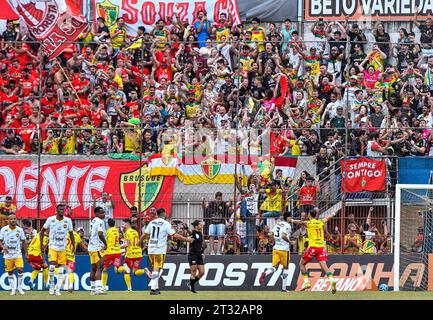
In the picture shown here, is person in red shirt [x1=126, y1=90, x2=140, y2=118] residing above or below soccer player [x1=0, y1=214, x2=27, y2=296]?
above

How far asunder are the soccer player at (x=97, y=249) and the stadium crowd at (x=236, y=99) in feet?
12.5

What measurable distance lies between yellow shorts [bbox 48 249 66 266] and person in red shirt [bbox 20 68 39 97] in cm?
758

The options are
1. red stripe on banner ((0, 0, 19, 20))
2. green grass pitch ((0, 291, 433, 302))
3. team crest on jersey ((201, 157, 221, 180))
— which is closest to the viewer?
green grass pitch ((0, 291, 433, 302))

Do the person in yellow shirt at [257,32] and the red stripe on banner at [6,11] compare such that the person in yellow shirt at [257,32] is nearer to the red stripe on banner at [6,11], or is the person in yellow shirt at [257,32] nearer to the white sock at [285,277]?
the red stripe on banner at [6,11]

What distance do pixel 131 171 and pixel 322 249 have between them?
6.43 metres

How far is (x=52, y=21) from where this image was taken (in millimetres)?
36250

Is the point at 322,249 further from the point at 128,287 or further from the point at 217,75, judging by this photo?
the point at 217,75

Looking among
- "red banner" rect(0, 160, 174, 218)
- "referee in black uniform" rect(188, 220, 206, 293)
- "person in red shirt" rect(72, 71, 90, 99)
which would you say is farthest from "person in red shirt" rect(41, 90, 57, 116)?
"referee in black uniform" rect(188, 220, 206, 293)

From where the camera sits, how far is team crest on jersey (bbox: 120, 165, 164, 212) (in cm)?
3134

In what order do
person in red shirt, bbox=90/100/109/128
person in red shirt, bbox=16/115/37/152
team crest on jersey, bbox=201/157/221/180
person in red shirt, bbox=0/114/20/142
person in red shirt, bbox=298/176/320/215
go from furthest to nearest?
person in red shirt, bbox=90/100/109/128, person in red shirt, bbox=0/114/20/142, person in red shirt, bbox=16/115/37/152, team crest on jersey, bbox=201/157/221/180, person in red shirt, bbox=298/176/320/215

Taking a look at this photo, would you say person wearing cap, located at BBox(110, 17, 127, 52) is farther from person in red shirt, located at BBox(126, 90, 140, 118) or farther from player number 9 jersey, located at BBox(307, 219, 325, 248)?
player number 9 jersey, located at BBox(307, 219, 325, 248)

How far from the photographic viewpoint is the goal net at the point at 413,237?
98.4 feet

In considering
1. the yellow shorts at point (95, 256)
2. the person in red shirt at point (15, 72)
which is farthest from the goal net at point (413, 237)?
the person in red shirt at point (15, 72)

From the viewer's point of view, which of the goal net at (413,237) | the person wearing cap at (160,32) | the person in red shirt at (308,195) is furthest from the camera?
the person wearing cap at (160,32)
